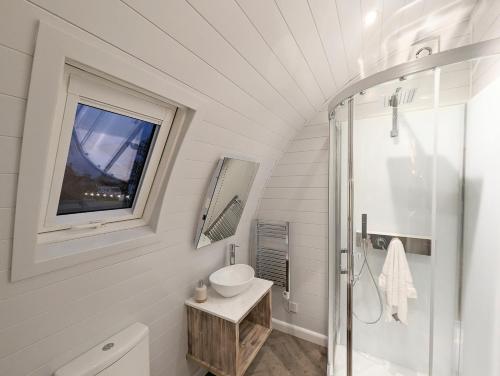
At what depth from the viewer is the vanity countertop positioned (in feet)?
4.69

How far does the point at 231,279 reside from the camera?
1883 millimetres

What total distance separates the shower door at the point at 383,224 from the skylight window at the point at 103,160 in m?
1.32

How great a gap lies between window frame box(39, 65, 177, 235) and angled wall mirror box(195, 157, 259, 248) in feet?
1.39

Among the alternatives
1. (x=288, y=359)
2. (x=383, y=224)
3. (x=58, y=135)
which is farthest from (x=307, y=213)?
(x=58, y=135)

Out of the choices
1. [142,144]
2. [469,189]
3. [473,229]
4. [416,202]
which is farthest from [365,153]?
[142,144]

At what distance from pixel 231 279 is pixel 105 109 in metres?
1.50

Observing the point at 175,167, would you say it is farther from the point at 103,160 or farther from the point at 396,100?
the point at 396,100

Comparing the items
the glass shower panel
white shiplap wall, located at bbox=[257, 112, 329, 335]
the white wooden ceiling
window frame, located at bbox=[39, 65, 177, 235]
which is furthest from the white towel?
window frame, located at bbox=[39, 65, 177, 235]

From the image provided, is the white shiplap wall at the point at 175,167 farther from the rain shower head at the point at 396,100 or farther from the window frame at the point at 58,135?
the rain shower head at the point at 396,100

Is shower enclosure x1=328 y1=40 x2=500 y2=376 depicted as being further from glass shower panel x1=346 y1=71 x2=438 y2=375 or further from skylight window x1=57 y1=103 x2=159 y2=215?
skylight window x1=57 y1=103 x2=159 y2=215

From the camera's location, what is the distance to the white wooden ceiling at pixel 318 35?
2.93ft

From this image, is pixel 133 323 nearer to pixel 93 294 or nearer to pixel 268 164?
pixel 93 294

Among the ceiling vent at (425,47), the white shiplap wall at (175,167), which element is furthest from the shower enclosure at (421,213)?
the white shiplap wall at (175,167)

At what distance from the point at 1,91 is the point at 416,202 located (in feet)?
6.99
